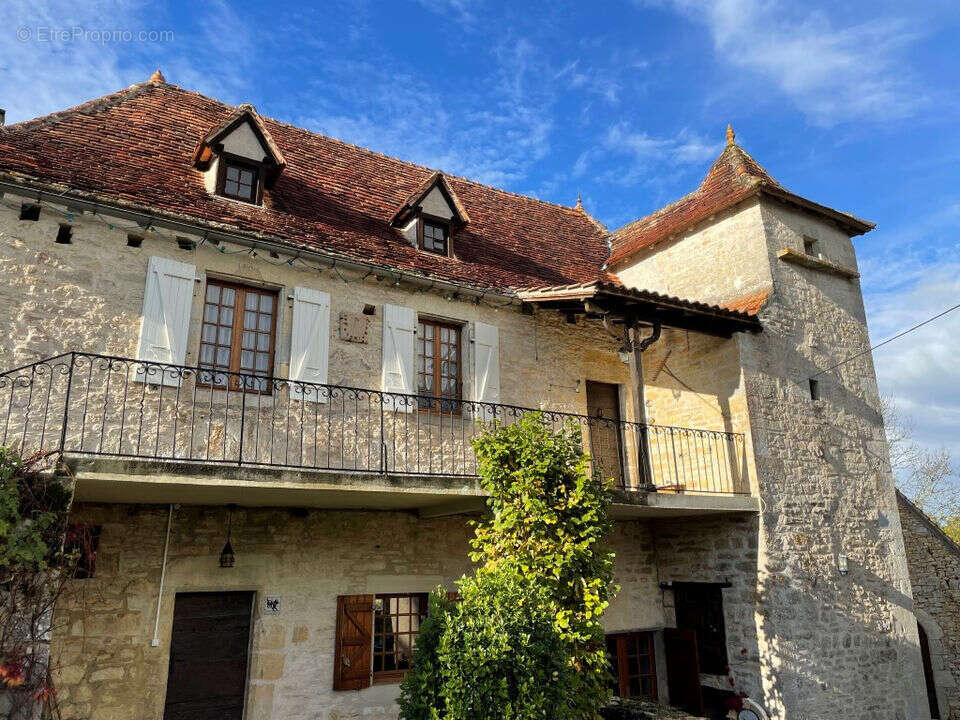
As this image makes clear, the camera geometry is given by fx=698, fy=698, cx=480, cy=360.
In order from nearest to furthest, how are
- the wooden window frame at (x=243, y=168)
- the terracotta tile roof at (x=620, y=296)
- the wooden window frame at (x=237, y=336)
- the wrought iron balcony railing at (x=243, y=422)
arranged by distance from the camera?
the wrought iron balcony railing at (x=243, y=422)
the wooden window frame at (x=237, y=336)
the terracotta tile roof at (x=620, y=296)
the wooden window frame at (x=243, y=168)

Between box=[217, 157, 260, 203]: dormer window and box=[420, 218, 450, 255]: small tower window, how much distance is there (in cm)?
252

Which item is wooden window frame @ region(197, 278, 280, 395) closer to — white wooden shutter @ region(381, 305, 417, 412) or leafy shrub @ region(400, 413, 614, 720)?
white wooden shutter @ region(381, 305, 417, 412)

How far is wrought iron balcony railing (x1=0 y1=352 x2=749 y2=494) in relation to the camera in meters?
7.11

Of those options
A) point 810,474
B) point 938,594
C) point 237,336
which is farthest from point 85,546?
point 938,594

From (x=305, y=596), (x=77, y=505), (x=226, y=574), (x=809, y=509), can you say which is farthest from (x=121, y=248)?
(x=809, y=509)

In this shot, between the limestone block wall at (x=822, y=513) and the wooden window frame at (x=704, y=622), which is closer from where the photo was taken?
the limestone block wall at (x=822, y=513)

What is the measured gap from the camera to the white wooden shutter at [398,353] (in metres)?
9.18

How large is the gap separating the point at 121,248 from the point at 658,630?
9.41 m

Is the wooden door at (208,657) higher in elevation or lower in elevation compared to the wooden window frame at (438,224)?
lower

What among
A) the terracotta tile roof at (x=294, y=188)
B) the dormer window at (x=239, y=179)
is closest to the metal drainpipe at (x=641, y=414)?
the terracotta tile roof at (x=294, y=188)

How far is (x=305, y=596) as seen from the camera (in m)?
8.38

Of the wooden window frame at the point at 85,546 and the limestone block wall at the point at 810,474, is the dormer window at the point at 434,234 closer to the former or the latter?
the limestone block wall at the point at 810,474

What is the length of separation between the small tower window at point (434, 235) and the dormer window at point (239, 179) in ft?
8.26

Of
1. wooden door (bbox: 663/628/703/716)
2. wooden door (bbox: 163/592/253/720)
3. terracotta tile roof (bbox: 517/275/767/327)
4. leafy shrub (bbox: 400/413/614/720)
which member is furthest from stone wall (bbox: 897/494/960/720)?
wooden door (bbox: 163/592/253/720)
